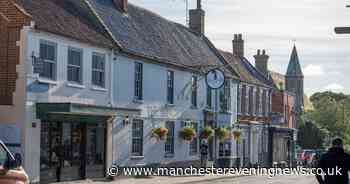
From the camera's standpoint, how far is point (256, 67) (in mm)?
66062

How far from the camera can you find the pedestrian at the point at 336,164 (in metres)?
12.4

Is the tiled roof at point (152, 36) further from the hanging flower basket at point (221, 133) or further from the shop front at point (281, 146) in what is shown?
the shop front at point (281, 146)

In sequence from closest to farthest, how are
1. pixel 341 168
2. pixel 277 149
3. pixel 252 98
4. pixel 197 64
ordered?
pixel 341 168 < pixel 197 64 < pixel 252 98 < pixel 277 149

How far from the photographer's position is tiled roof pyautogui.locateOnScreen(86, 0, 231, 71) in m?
34.6

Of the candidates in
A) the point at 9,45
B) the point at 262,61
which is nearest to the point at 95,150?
the point at 9,45

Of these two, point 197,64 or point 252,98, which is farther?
point 252,98

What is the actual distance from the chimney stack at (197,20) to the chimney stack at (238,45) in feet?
32.5

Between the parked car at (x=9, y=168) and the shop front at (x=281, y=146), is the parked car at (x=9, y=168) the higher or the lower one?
the higher one

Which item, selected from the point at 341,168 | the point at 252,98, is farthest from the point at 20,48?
the point at 252,98

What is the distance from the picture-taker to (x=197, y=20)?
171 ft

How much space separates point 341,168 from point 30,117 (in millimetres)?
15484

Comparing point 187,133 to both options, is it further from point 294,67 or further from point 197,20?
point 294,67

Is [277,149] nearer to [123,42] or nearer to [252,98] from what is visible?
[252,98]

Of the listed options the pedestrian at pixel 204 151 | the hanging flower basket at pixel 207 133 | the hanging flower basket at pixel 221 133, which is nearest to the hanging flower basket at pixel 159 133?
the pedestrian at pixel 204 151
